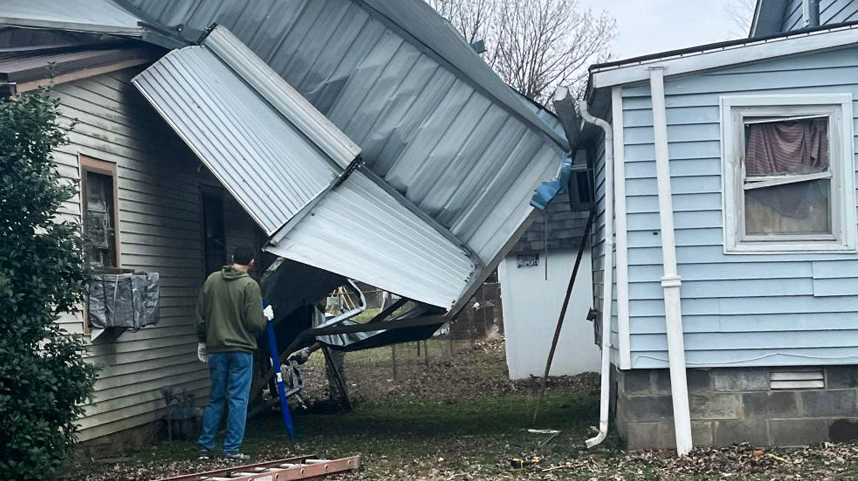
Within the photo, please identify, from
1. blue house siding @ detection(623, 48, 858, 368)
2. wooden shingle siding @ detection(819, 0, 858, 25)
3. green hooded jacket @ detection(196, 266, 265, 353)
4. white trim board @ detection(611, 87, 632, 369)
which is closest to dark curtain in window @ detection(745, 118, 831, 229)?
blue house siding @ detection(623, 48, 858, 368)

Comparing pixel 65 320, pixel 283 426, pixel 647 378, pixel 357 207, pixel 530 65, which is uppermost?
pixel 530 65

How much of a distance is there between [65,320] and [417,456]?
321 cm

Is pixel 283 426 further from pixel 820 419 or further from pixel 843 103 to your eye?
pixel 843 103

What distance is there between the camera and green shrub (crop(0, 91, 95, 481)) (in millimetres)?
6094

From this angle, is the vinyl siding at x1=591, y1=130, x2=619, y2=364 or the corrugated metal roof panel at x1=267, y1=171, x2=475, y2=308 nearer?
the corrugated metal roof panel at x1=267, y1=171, x2=475, y2=308

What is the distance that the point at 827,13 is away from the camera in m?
11.4

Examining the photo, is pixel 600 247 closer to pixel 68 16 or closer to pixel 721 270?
pixel 721 270

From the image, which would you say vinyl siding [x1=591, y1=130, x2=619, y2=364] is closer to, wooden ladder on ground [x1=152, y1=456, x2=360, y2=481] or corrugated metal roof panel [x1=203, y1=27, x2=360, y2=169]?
corrugated metal roof panel [x1=203, y1=27, x2=360, y2=169]

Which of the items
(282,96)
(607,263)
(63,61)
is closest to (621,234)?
(607,263)

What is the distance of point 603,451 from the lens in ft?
25.3

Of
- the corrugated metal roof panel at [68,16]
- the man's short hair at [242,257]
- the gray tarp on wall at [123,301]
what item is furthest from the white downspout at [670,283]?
the corrugated metal roof panel at [68,16]

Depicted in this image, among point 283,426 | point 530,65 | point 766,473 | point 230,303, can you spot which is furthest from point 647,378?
point 530,65

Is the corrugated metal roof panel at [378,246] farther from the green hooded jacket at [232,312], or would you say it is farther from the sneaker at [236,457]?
the sneaker at [236,457]

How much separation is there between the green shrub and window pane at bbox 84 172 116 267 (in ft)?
5.71
